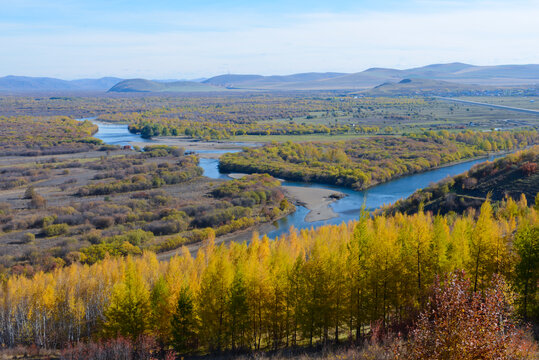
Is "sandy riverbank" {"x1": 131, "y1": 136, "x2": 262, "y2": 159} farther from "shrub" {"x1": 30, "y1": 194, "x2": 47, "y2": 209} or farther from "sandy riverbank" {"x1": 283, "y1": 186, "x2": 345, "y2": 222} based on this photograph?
"shrub" {"x1": 30, "y1": 194, "x2": 47, "y2": 209}

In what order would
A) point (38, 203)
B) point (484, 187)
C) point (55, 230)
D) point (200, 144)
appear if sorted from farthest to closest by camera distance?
point (200, 144)
point (38, 203)
point (55, 230)
point (484, 187)

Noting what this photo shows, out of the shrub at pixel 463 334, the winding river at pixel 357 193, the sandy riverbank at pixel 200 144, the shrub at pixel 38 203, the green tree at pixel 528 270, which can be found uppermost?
the shrub at pixel 463 334

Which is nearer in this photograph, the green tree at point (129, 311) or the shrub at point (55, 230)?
the green tree at point (129, 311)

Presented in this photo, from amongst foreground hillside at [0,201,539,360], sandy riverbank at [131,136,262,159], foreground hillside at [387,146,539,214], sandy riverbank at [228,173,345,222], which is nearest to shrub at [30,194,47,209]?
sandy riverbank at [228,173,345,222]

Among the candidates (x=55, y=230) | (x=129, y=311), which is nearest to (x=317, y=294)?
(x=129, y=311)

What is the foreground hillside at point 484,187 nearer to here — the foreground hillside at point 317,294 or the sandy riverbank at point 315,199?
the sandy riverbank at point 315,199

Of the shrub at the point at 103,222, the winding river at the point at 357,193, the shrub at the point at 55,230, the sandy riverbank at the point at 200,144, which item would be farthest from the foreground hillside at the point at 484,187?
the sandy riverbank at the point at 200,144

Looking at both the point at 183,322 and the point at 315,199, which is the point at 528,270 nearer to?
the point at 183,322

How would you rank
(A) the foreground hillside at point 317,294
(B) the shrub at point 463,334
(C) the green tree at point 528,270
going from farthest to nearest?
(A) the foreground hillside at point 317,294 → (C) the green tree at point 528,270 → (B) the shrub at point 463,334
